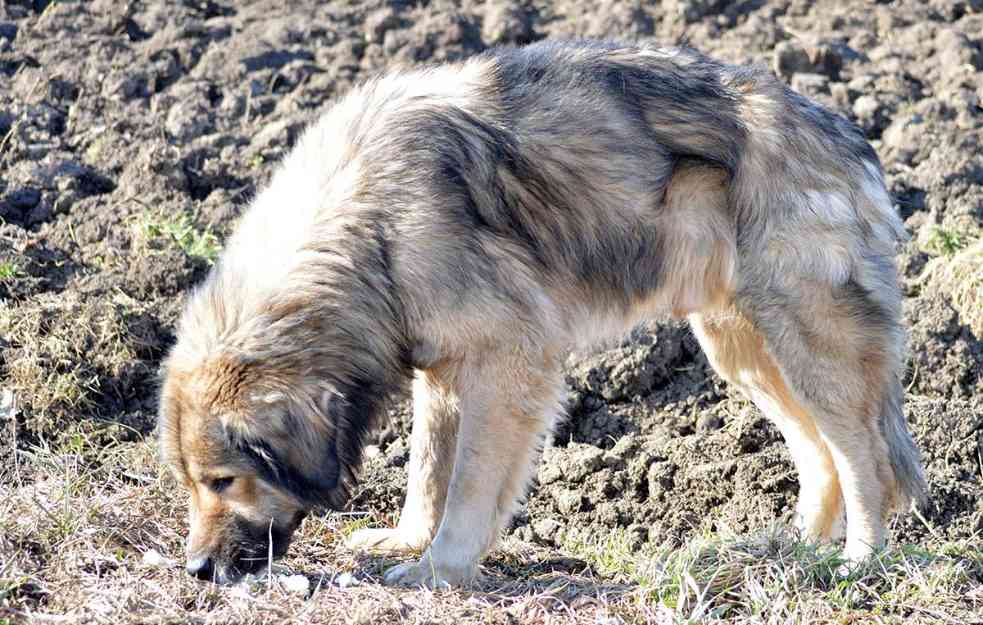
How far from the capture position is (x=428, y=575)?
5562 millimetres

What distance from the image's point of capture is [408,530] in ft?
20.4

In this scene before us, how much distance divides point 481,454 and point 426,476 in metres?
0.65

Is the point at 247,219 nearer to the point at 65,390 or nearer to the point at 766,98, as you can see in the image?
the point at 65,390

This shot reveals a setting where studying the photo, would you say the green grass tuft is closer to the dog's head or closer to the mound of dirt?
the mound of dirt

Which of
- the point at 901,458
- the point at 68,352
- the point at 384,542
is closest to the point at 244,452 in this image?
the point at 384,542

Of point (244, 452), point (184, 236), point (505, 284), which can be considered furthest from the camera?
point (184, 236)

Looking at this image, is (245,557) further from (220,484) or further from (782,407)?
(782,407)

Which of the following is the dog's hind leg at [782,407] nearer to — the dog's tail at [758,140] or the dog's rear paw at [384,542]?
the dog's tail at [758,140]

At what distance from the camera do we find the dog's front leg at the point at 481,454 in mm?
5578

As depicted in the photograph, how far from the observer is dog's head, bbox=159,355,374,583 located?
5.21 metres

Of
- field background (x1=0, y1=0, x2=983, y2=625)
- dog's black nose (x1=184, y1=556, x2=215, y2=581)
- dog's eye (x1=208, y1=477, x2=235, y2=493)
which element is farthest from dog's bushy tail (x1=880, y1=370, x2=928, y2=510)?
dog's black nose (x1=184, y1=556, x2=215, y2=581)

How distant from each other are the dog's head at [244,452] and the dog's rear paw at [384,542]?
2.50ft

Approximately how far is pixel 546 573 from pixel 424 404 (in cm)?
93

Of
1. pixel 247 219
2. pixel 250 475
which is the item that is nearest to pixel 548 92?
pixel 247 219
